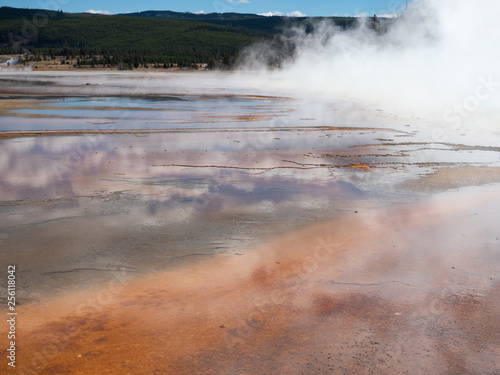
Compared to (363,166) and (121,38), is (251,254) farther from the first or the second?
(121,38)

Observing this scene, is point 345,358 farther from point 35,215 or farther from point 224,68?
point 224,68

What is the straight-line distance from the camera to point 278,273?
17.3ft

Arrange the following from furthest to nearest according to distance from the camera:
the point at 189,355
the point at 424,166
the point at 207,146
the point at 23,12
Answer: the point at 23,12
the point at 207,146
the point at 424,166
the point at 189,355

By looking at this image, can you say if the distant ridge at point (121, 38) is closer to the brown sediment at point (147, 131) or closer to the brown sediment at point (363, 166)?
the brown sediment at point (147, 131)

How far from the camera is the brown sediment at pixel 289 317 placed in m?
3.78

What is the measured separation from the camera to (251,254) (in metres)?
5.75

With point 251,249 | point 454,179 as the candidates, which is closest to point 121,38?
point 454,179

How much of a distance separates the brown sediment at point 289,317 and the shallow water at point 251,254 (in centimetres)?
2

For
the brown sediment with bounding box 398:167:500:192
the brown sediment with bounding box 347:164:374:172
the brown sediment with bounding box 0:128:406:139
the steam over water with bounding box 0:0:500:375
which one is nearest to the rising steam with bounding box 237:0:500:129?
the brown sediment with bounding box 0:128:406:139

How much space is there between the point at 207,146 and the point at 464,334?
29.4 ft

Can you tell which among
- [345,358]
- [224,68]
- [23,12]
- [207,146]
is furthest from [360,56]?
[23,12]

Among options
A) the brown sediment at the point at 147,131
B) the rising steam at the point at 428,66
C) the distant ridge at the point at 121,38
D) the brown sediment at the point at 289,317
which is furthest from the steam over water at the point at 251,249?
the distant ridge at the point at 121,38

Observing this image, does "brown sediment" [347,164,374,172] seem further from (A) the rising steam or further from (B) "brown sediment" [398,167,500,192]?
(A) the rising steam

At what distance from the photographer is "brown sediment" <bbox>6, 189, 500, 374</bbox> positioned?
12.4 feet
